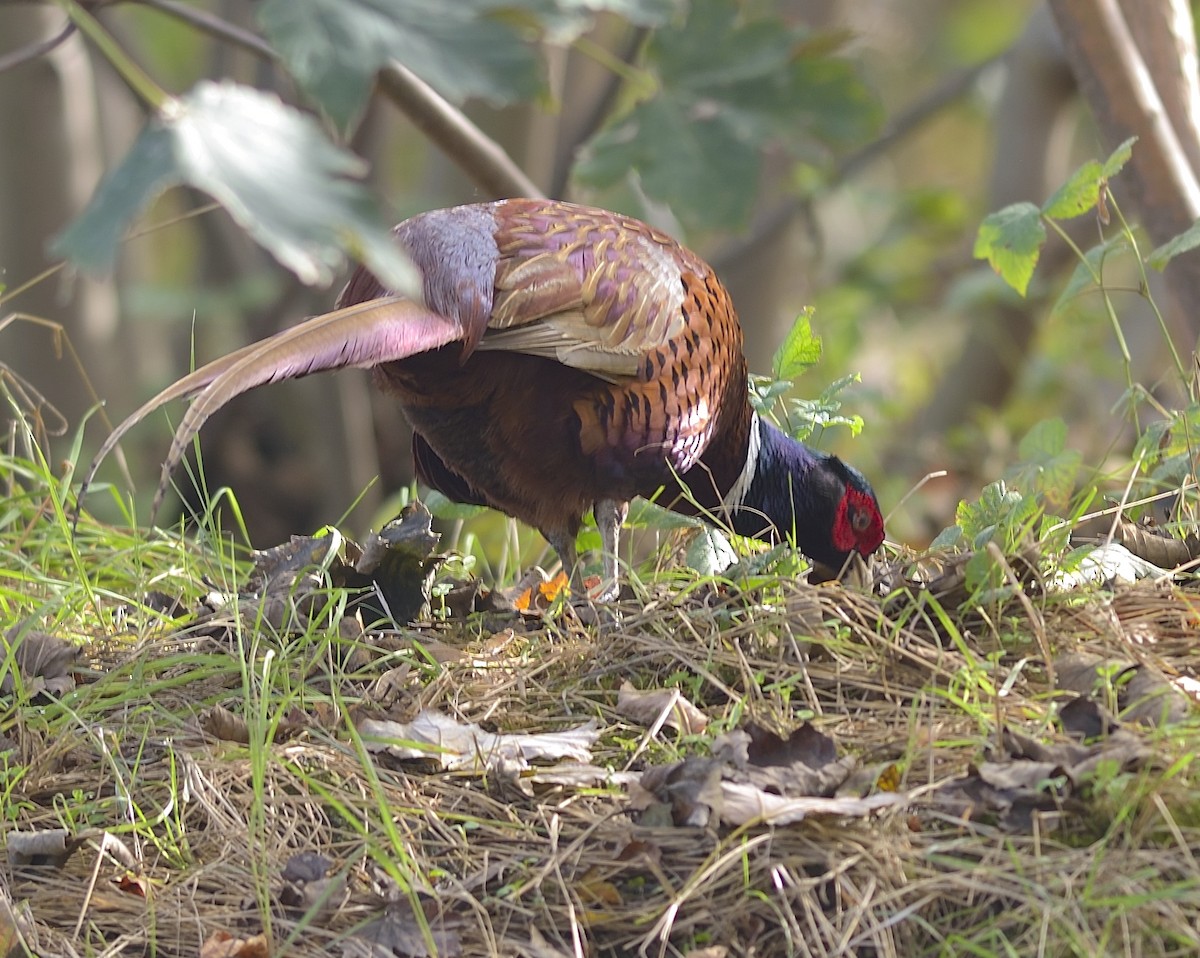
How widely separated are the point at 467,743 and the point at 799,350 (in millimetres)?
1288

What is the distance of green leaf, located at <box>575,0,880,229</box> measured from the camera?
2072 millimetres

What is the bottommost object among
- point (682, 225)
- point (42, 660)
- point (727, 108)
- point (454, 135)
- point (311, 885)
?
point (311, 885)

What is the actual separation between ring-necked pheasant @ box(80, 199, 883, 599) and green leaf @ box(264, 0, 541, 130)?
52.3 inches

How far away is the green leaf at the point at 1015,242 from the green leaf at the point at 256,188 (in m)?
2.07

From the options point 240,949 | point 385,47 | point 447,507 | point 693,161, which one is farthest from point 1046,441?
point 385,47

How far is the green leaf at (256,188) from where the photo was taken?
99 cm

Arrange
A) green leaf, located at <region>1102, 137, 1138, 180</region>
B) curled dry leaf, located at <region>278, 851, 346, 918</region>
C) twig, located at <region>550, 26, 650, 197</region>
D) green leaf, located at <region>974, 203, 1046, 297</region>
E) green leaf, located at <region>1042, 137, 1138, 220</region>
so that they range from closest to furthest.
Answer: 1. curled dry leaf, located at <region>278, 851, 346, 918</region>
2. green leaf, located at <region>1102, 137, 1138, 180</region>
3. green leaf, located at <region>1042, 137, 1138, 220</region>
4. green leaf, located at <region>974, 203, 1046, 297</region>
5. twig, located at <region>550, 26, 650, 197</region>

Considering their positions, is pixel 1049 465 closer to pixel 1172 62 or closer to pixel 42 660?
pixel 1172 62

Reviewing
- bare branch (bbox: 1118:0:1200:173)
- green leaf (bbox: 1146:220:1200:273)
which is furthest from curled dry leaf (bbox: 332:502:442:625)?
bare branch (bbox: 1118:0:1200:173)

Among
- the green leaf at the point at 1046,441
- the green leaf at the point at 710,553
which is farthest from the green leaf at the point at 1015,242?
the green leaf at the point at 710,553

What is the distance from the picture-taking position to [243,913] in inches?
73.2

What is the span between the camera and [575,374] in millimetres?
2908

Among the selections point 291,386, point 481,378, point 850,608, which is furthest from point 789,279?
point 850,608

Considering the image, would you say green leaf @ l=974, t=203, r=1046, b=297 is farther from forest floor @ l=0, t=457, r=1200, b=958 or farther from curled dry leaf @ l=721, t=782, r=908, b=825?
curled dry leaf @ l=721, t=782, r=908, b=825
